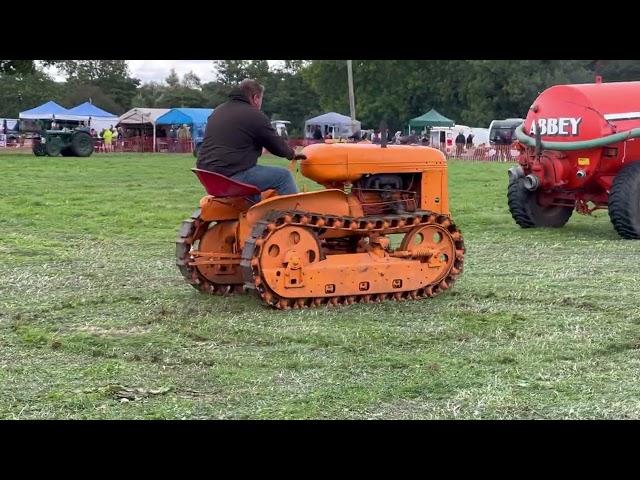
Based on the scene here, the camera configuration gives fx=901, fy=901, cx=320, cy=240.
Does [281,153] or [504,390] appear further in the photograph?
[281,153]

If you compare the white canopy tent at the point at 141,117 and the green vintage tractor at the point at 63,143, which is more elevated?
the white canopy tent at the point at 141,117

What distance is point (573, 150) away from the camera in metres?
12.3

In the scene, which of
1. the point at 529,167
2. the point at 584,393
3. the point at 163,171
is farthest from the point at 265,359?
the point at 163,171

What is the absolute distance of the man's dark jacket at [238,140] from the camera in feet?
24.5

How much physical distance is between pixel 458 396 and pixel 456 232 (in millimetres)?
3512

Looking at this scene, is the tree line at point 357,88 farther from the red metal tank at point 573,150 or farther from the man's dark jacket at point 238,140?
the man's dark jacket at point 238,140

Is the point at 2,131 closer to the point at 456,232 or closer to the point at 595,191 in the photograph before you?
the point at 595,191

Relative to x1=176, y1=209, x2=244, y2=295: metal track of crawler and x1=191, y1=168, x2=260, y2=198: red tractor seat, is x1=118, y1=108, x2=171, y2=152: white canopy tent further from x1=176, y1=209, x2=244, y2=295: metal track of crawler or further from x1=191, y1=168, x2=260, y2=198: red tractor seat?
x1=191, y1=168, x2=260, y2=198: red tractor seat

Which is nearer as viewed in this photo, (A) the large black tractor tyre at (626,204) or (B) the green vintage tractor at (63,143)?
(A) the large black tractor tyre at (626,204)

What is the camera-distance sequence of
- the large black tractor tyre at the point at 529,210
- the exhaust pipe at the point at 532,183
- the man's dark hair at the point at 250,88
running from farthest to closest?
1. the large black tractor tyre at the point at 529,210
2. the exhaust pipe at the point at 532,183
3. the man's dark hair at the point at 250,88

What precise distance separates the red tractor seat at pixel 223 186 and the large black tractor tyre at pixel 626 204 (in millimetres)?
6130

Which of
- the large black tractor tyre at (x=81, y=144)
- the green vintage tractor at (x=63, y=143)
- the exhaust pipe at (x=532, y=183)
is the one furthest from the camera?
the large black tractor tyre at (x=81, y=144)

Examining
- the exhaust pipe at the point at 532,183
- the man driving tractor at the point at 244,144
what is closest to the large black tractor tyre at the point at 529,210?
the exhaust pipe at the point at 532,183
